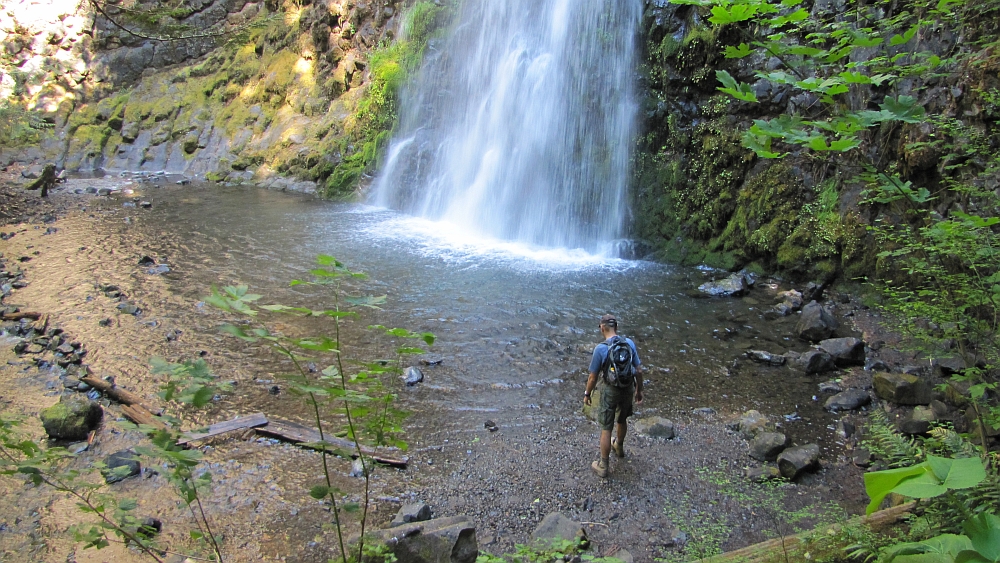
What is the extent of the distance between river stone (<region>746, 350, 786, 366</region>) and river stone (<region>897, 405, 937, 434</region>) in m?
1.77

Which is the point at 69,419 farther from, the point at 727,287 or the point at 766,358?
the point at 727,287

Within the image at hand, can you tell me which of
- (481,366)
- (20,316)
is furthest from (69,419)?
(481,366)

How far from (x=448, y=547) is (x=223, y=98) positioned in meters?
30.1

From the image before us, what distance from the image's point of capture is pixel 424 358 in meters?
7.69

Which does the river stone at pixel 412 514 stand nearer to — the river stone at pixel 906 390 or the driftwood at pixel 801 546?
the driftwood at pixel 801 546

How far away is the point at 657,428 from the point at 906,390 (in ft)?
9.64

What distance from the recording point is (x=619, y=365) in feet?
17.4

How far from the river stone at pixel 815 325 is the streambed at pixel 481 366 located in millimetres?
264

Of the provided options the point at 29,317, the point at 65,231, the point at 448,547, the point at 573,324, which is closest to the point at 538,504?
the point at 448,547

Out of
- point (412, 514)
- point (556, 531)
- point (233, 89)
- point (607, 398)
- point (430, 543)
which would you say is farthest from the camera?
point (233, 89)

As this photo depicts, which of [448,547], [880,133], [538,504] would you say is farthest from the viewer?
[880,133]

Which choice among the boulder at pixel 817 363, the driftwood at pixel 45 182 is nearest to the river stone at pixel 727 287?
the boulder at pixel 817 363

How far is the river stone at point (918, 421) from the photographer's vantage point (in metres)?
5.70

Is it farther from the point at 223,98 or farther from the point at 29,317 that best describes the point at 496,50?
the point at 223,98
